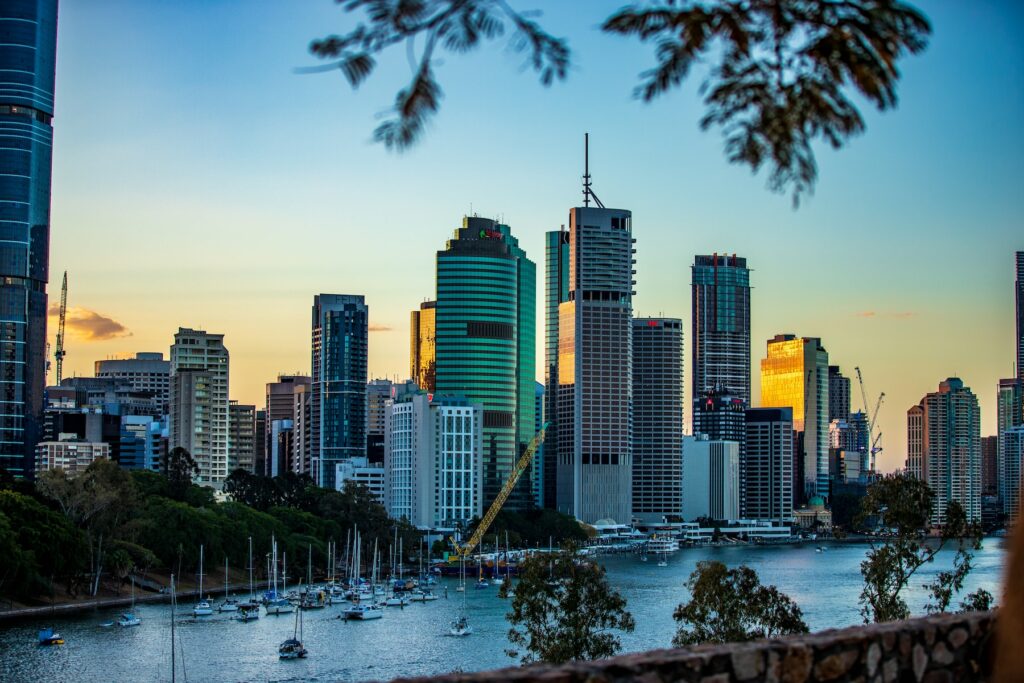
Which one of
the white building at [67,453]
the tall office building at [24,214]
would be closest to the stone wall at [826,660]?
the tall office building at [24,214]

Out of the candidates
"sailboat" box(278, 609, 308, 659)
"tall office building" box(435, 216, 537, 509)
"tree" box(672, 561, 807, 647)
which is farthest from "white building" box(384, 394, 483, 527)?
"tree" box(672, 561, 807, 647)

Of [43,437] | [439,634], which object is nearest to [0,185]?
[43,437]

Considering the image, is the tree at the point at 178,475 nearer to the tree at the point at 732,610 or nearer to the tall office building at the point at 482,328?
the tall office building at the point at 482,328

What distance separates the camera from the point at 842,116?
9.34 meters

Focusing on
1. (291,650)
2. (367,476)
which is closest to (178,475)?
(291,650)

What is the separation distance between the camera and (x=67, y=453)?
7052 inches

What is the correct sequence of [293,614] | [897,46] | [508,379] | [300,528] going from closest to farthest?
[897,46], [293,614], [300,528], [508,379]

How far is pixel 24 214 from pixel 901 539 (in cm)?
14373

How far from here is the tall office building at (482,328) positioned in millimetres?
188250

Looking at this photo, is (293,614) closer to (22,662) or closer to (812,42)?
(22,662)

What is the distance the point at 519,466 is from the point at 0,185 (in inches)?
2745

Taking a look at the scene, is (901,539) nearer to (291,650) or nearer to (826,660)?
(826,660)

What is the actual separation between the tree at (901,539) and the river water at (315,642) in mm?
21016

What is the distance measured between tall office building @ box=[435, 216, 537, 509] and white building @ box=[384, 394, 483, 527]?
7733 millimetres
